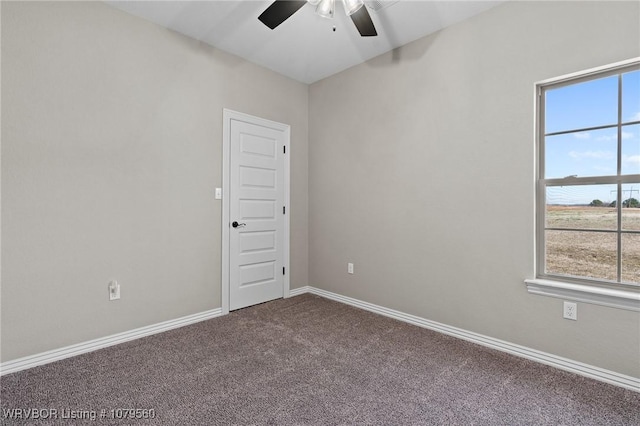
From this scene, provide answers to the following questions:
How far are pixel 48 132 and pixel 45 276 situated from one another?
104 centimetres

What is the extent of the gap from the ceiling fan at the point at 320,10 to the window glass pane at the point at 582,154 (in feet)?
5.32

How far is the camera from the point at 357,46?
3113 millimetres

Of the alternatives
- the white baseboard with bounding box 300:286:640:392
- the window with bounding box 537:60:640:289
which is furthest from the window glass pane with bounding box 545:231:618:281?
the white baseboard with bounding box 300:286:640:392

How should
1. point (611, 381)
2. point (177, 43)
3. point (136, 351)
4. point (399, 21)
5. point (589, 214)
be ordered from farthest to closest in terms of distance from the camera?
point (177, 43), point (399, 21), point (136, 351), point (589, 214), point (611, 381)

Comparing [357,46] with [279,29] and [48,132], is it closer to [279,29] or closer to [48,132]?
[279,29]

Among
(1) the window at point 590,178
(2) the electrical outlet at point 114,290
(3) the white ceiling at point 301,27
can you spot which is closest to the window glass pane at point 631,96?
(1) the window at point 590,178

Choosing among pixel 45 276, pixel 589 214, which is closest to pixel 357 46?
pixel 589 214

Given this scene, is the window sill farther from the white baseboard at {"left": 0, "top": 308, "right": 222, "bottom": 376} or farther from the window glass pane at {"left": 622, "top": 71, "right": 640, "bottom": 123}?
the white baseboard at {"left": 0, "top": 308, "right": 222, "bottom": 376}

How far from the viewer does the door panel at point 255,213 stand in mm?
3326

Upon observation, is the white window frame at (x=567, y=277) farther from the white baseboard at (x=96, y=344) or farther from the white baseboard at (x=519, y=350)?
the white baseboard at (x=96, y=344)

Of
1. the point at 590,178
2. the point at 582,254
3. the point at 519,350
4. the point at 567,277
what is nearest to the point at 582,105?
the point at 590,178

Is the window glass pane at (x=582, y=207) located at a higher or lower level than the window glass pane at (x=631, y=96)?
lower

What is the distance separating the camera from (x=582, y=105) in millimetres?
2205

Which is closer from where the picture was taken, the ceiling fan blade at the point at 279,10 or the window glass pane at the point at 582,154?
the ceiling fan blade at the point at 279,10
